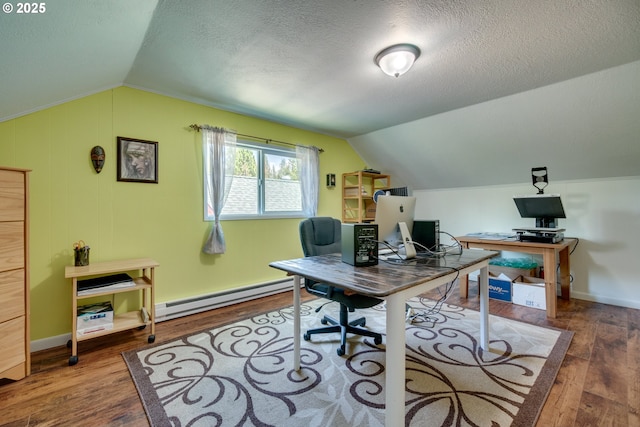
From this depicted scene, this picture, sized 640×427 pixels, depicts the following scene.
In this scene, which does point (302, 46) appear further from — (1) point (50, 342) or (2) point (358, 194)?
(1) point (50, 342)

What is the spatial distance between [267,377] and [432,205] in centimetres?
374

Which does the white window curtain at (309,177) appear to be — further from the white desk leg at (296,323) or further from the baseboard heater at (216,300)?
the white desk leg at (296,323)

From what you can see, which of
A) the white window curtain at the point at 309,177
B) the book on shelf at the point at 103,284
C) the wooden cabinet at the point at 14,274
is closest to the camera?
the wooden cabinet at the point at 14,274

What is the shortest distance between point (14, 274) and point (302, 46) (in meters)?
2.36

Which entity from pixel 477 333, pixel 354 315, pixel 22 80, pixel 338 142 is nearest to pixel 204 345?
pixel 354 315

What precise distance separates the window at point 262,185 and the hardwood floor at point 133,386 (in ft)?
4.42

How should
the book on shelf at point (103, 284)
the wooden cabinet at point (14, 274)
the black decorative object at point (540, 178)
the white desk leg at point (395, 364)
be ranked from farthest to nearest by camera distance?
the black decorative object at point (540, 178) < the book on shelf at point (103, 284) < the wooden cabinet at point (14, 274) < the white desk leg at point (395, 364)

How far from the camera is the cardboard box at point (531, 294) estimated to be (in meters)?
2.92

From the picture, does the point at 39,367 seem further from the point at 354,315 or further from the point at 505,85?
the point at 505,85

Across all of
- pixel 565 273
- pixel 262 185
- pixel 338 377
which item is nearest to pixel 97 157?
pixel 262 185

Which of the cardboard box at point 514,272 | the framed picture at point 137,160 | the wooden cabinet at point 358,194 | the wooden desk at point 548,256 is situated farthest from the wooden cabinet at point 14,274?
the cardboard box at point 514,272

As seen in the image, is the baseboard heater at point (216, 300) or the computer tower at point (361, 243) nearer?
the computer tower at point (361, 243)

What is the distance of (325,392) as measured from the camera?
5.33 ft

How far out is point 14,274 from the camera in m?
1.71
